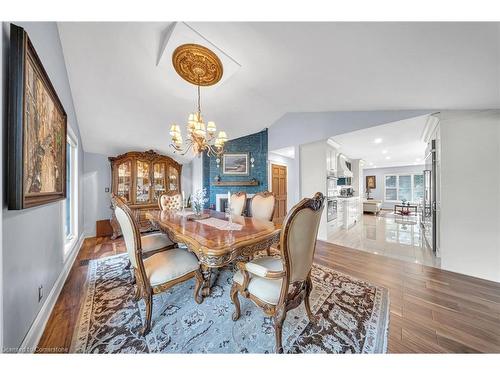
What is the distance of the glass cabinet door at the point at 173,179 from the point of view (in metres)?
4.85

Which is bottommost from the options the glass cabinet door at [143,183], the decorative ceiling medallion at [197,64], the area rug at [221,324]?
the area rug at [221,324]

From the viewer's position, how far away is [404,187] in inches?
338

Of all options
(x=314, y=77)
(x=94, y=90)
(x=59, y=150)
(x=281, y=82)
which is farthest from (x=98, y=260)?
(x=314, y=77)

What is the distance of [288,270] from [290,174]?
5.07 meters

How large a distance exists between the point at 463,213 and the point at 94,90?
559 centimetres

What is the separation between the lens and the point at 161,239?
2270mm

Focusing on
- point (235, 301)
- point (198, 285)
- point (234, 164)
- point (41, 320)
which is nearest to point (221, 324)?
point (235, 301)

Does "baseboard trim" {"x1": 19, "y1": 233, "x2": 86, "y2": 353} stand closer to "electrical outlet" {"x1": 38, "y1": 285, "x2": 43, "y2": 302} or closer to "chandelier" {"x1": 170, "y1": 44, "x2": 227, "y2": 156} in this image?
"electrical outlet" {"x1": 38, "y1": 285, "x2": 43, "y2": 302}

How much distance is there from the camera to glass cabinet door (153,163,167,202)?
4.59 m

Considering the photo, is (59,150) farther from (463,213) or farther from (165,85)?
(463,213)

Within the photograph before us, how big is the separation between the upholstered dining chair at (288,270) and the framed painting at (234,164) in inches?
153

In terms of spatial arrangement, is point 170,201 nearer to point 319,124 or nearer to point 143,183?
point 143,183

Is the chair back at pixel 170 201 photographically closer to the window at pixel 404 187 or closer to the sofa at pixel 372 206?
the sofa at pixel 372 206

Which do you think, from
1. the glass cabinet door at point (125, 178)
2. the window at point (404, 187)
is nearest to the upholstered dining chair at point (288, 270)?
the glass cabinet door at point (125, 178)
